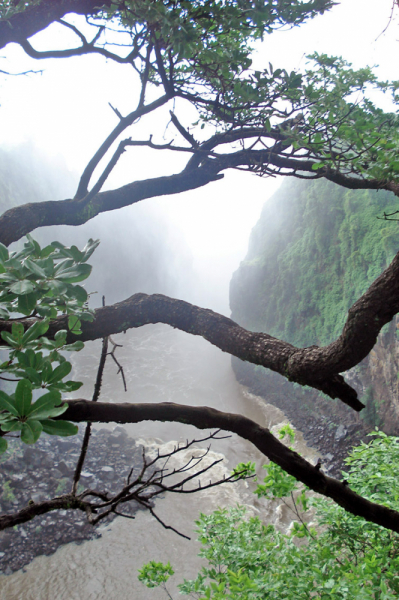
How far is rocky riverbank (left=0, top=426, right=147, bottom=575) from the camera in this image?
6.73 meters

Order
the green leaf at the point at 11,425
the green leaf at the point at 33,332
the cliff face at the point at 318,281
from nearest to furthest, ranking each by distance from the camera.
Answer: the green leaf at the point at 11,425
the green leaf at the point at 33,332
the cliff face at the point at 318,281

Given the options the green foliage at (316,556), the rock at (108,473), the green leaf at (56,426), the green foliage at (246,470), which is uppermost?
the rock at (108,473)

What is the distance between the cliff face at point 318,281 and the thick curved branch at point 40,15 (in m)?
8.90

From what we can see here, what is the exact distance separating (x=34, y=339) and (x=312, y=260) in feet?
46.9

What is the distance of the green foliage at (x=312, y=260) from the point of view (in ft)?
37.1

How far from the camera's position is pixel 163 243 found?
37812mm

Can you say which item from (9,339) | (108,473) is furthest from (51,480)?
(9,339)

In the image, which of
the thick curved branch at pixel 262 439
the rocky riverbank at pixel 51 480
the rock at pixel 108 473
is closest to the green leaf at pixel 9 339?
the thick curved branch at pixel 262 439

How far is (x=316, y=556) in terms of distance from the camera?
2375mm

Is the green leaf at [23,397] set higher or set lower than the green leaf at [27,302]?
lower

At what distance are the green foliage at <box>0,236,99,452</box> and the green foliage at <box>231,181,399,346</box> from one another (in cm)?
1031

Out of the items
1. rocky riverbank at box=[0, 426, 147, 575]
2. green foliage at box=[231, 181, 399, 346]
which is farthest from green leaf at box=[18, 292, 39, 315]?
green foliage at box=[231, 181, 399, 346]

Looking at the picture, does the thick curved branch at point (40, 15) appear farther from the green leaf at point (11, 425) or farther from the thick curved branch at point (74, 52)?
the green leaf at point (11, 425)

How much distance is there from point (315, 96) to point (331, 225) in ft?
40.0
